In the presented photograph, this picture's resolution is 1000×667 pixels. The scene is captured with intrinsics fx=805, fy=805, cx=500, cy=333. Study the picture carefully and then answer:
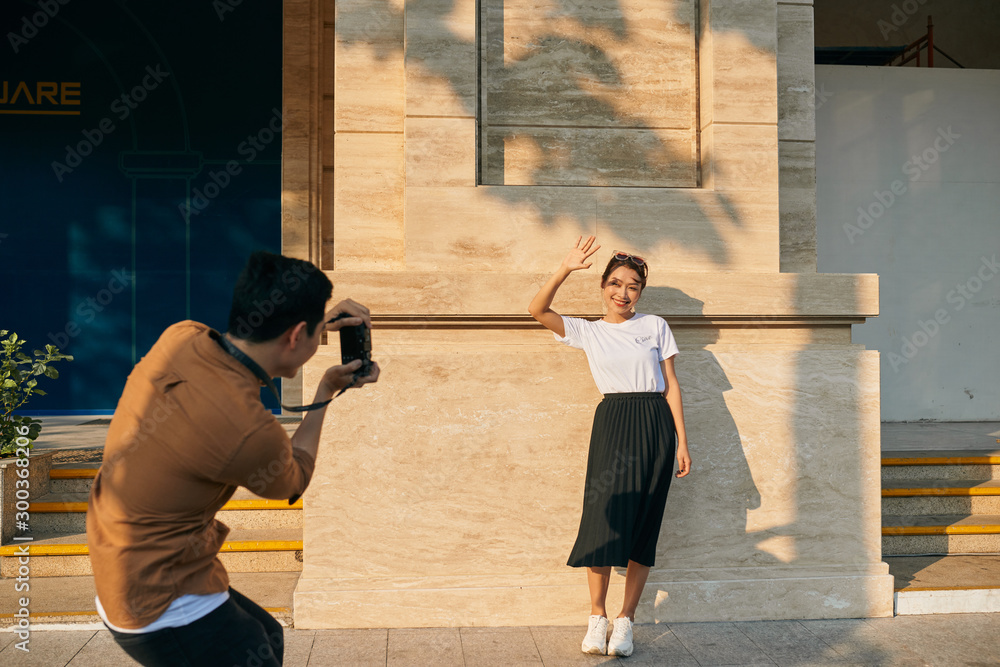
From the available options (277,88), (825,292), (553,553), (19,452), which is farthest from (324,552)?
(277,88)

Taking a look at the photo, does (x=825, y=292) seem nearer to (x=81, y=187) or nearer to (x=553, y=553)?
(x=553, y=553)

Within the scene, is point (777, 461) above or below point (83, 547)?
above

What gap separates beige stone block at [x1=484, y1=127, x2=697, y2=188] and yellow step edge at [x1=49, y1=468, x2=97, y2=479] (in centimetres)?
348

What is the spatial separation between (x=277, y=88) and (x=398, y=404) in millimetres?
5595

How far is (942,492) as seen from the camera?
5828 millimetres

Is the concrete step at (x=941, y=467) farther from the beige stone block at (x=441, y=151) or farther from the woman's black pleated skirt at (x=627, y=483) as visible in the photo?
the beige stone block at (x=441, y=151)

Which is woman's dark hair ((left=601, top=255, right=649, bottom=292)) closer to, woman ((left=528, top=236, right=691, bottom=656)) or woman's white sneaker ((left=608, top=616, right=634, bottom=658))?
woman ((left=528, top=236, right=691, bottom=656))

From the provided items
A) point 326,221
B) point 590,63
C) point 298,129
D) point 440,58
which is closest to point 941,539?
point 590,63

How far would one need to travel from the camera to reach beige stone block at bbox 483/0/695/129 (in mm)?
4887

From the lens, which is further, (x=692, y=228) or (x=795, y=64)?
(x=795, y=64)

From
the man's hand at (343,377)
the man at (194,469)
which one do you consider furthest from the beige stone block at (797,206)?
the man at (194,469)

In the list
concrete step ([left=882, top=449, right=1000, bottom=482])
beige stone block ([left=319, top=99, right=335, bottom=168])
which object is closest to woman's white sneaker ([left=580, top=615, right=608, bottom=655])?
concrete step ([left=882, top=449, right=1000, bottom=482])

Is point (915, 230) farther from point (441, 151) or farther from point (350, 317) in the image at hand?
point (350, 317)

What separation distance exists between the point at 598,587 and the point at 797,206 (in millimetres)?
2730
